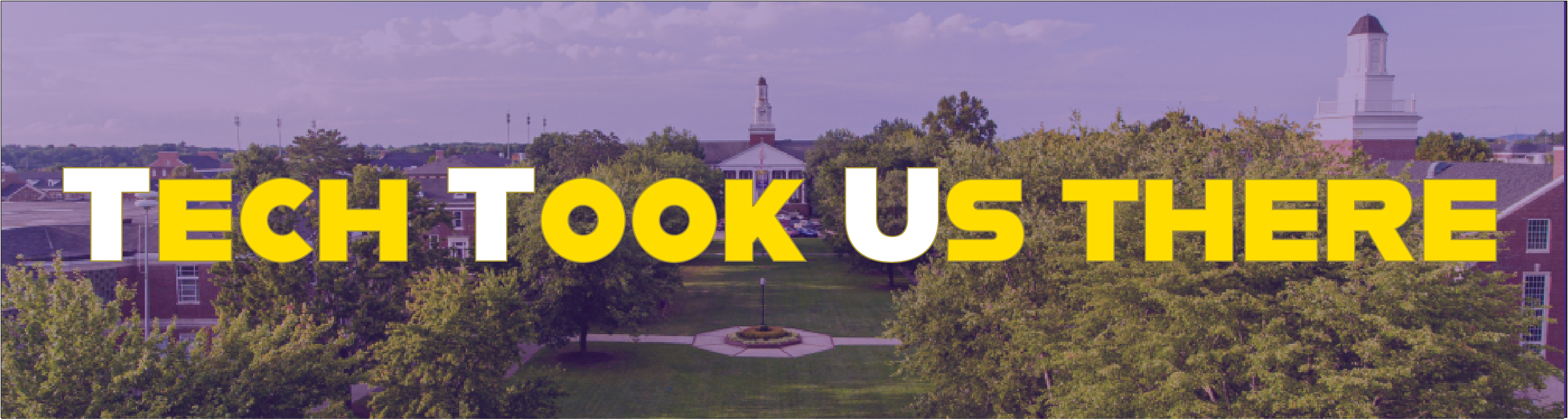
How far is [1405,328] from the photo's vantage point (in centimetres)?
1611

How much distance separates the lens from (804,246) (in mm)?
79562

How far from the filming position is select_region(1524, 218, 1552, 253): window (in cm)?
3156

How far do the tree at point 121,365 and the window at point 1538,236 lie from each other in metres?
36.6

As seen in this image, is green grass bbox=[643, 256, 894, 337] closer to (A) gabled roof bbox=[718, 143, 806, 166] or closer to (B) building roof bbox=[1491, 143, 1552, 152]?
(A) gabled roof bbox=[718, 143, 806, 166]

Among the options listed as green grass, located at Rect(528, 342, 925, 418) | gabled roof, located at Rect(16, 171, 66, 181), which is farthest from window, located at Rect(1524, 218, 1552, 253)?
gabled roof, located at Rect(16, 171, 66, 181)

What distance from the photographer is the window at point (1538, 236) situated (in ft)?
104

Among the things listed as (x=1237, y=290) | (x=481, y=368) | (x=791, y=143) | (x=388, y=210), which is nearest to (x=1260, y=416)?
(x=1237, y=290)

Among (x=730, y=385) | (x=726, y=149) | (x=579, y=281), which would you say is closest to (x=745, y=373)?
(x=730, y=385)

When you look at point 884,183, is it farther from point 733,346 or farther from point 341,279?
point 341,279

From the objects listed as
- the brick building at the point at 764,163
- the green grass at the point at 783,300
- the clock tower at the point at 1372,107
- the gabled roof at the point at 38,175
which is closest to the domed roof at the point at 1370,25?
the clock tower at the point at 1372,107

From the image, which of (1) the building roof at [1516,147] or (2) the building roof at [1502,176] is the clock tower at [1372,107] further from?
(1) the building roof at [1516,147]

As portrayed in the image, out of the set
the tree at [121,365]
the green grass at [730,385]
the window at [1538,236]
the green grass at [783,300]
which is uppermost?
the window at [1538,236]

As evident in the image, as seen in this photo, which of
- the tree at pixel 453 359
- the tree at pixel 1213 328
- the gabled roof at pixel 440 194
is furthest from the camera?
the gabled roof at pixel 440 194

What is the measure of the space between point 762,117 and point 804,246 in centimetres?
5871
